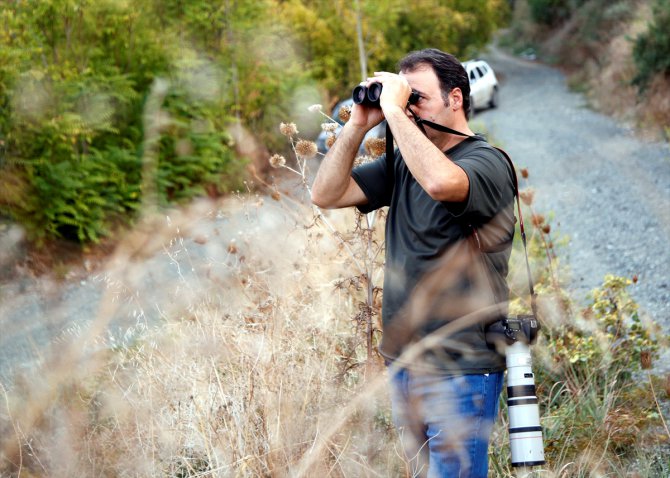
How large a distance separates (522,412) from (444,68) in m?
1.13

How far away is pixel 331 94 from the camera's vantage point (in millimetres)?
21562

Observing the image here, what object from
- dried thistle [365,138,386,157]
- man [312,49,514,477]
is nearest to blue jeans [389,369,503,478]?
man [312,49,514,477]

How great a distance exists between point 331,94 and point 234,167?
8629 mm

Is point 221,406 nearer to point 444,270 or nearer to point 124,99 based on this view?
point 444,270

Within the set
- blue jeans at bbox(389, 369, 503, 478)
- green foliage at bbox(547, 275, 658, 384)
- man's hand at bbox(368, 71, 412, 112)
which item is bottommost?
green foliage at bbox(547, 275, 658, 384)

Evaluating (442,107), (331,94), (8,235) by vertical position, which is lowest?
(331,94)

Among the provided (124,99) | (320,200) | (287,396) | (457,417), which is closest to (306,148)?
(320,200)

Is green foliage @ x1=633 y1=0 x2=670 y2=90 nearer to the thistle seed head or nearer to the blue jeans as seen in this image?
the thistle seed head

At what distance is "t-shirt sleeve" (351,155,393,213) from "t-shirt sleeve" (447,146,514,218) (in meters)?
0.45

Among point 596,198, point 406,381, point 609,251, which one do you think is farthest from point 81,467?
point 596,198

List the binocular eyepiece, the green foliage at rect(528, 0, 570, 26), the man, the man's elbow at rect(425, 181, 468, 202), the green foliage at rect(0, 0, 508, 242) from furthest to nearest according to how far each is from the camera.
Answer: the green foliage at rect(528, 0, 570, 26) → the green foliage at rect(0, 0, 508, 242) → the binocular eyepiece → the man → the man's elbow at rect(425, 181, 468, 202)

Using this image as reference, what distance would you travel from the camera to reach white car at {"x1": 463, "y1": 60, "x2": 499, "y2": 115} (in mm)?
19359

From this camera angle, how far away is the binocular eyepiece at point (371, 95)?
8.52 ft

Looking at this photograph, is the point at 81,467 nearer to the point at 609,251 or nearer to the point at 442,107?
the point at 442,107
